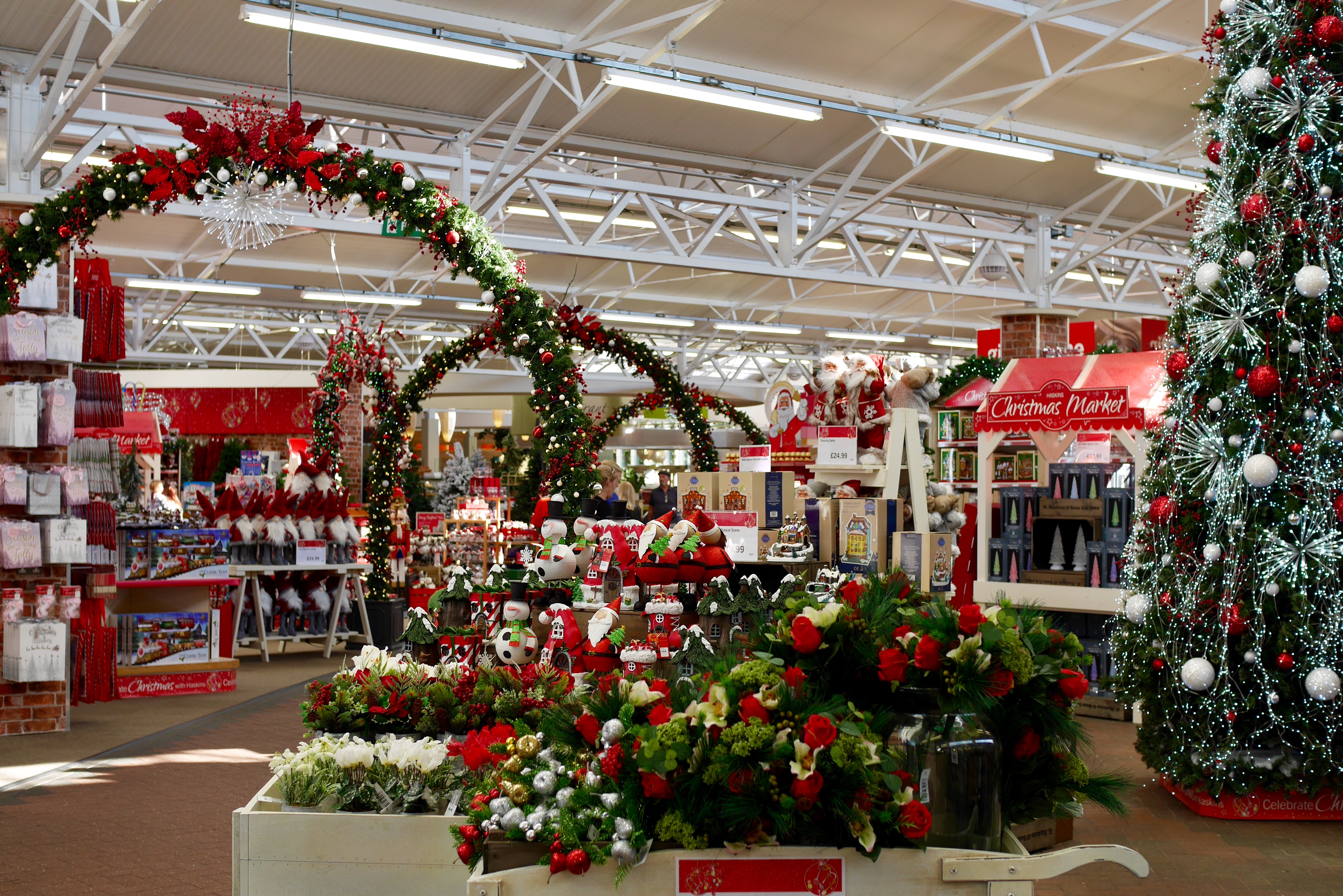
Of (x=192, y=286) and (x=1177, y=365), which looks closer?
(x=1177, y=365)

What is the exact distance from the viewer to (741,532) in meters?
6.24

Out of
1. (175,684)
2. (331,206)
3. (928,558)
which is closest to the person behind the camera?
(331,206)

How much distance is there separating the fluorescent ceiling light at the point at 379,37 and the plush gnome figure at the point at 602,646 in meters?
4.82

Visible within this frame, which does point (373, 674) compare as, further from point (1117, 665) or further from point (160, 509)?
point (160, 509)

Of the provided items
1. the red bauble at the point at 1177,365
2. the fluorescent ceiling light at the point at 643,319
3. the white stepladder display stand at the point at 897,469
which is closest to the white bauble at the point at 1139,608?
the red bauble at the point at 1177,365

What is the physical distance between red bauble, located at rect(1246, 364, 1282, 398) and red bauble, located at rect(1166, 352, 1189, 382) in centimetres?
35

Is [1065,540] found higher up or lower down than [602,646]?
higher up

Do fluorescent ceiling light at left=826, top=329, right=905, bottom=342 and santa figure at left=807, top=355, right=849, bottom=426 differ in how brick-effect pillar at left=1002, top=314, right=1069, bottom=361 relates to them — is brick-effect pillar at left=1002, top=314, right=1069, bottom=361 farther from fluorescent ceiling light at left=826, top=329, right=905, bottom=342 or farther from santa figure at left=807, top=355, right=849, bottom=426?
santa figure at left=807, top=355, right=849, bottom=426

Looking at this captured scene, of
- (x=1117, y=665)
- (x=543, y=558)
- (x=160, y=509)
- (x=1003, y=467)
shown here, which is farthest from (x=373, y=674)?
(x=160, y=509)

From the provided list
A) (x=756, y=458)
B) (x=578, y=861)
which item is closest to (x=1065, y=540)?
(x=756, y=458)

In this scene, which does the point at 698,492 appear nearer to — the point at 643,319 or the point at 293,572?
the point at 293,572

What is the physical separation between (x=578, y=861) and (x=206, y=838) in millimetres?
2849

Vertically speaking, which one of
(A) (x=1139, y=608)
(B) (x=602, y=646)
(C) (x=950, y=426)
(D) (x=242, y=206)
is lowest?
(B) (x=602, y=646)

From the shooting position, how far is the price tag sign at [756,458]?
8375mm
